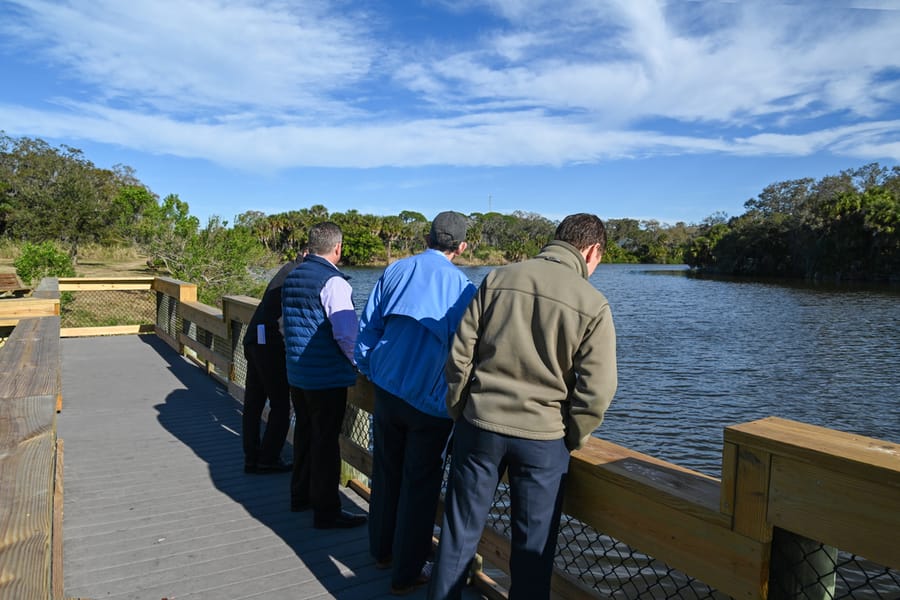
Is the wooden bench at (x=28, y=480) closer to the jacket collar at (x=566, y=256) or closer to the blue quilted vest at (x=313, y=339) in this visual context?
the blue quilted vest at (x=313, y=339)

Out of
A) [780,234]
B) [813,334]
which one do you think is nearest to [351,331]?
[813,334]

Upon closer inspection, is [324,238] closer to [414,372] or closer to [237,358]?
[414,372]

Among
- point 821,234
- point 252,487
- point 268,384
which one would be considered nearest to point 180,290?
point 268,384

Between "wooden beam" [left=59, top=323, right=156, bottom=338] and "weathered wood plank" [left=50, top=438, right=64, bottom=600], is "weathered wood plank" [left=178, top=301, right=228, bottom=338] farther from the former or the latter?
"weathered wood plank" [left=50, top=438, right=64, bottom=600]

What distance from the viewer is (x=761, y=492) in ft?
5.65

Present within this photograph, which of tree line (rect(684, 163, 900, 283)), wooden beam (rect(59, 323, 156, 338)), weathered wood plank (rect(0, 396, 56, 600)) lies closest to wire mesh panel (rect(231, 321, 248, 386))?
weathered wood plank (rect(0, 396, 56, 600))

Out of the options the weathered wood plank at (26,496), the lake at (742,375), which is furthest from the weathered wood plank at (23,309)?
the lake at (742,375)

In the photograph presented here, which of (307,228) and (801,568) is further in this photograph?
(307,228)

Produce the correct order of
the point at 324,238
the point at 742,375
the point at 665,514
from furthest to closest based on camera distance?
the point at 742,375 < the point at 324,238 < the point at 665,514

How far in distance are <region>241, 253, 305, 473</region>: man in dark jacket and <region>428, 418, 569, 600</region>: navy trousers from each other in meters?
2.26

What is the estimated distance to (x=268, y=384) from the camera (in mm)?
4324

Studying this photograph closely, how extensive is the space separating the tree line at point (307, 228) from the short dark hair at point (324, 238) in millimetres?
14888

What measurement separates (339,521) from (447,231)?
1.76m

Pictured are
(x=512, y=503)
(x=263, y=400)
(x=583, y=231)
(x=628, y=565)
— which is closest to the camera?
(x=512, y=503)
